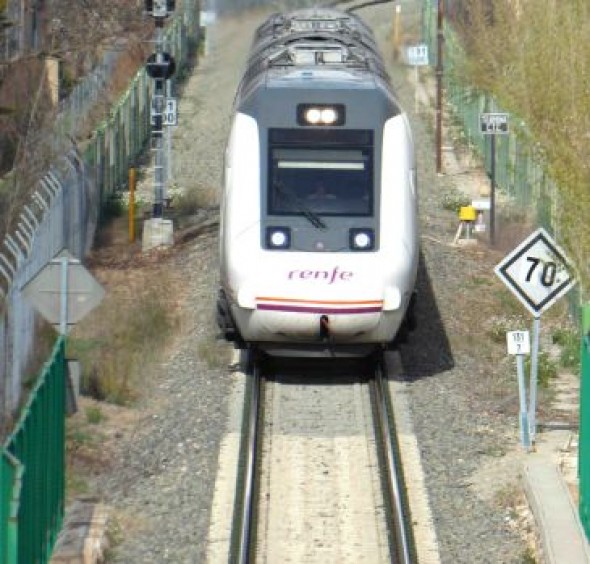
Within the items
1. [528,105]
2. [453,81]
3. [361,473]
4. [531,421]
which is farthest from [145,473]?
[453,81]

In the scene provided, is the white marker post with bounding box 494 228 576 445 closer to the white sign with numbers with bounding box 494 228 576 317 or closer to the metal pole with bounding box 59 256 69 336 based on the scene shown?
the white sign with numbers with bounding box 494 228 576 317

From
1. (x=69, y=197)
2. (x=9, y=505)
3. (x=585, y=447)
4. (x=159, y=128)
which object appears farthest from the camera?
(x=159, y=128)

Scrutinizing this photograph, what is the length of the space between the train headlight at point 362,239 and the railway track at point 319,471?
1542 millimetres

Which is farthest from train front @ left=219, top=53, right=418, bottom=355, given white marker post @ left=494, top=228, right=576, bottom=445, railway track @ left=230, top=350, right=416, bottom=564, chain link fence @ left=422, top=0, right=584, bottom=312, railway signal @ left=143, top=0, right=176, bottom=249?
railway signal @ left=143, top=0, right=176, bottom=249

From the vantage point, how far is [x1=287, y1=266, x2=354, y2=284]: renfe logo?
18641 millimetres

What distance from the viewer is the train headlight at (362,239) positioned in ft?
61.9

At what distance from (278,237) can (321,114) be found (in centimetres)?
145

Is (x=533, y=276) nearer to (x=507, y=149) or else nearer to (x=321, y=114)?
(x=321, y=114)

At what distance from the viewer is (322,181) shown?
19281 mm

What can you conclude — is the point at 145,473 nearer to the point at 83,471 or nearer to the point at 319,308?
the point at 83,471

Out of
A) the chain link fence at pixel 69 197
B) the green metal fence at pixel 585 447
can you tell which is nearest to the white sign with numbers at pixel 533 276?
the green metal fence at pixel 585 447

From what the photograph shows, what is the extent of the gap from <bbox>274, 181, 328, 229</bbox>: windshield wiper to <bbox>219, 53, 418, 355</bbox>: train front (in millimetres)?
11

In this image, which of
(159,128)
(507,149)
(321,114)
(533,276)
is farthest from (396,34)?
(533,276)

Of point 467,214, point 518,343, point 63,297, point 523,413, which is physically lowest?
point 467,214
